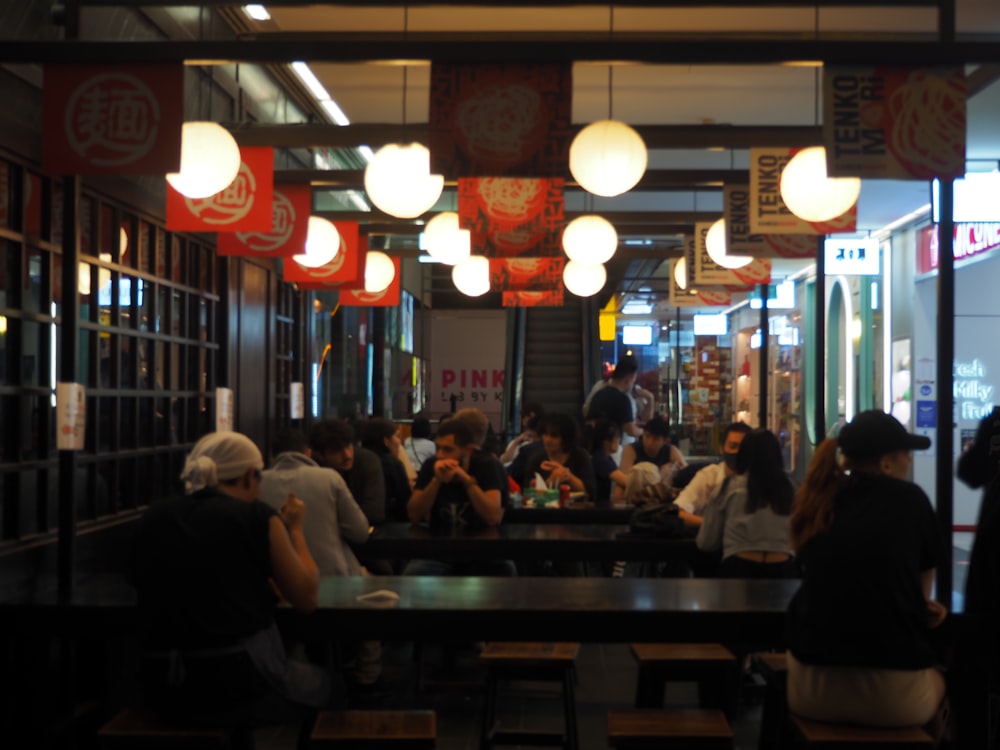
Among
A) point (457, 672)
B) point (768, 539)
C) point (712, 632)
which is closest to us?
point (712, 632)

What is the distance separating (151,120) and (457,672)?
395 cm

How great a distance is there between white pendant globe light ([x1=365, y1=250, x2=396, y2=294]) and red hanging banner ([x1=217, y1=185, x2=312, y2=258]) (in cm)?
406

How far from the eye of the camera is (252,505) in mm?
4094

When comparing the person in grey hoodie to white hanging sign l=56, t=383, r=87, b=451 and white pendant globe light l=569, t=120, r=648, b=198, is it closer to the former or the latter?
white hanging sign l=56, t=383, r=87, b=451

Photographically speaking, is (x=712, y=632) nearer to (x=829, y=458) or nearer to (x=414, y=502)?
(x=829, y=458)

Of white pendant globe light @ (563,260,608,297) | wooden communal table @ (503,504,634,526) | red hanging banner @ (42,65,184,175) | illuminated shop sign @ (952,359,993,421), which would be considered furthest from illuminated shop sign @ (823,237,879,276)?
red hanging banner @ (42,65,184,175)

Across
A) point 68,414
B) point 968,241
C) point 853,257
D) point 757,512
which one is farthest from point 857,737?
point 853,257

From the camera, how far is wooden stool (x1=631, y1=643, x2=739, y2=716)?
5.25m

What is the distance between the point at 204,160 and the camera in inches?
262

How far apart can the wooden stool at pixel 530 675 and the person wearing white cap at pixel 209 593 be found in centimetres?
Result: 134

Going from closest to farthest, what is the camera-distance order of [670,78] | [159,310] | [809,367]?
[159,310] < [670,78] < [809,367]

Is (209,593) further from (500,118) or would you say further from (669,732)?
(500,118)

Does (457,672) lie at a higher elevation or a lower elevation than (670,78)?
lower

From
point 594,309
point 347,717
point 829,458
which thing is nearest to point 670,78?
point 829,458
